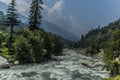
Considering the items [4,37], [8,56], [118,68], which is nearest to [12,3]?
[4,37]

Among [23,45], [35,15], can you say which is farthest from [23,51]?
[35,15]

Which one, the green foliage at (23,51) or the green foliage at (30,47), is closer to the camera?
the green foliage at (23,51)

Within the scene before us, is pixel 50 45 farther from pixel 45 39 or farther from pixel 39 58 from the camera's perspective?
pixel 39 58

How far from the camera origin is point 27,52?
2889 inches

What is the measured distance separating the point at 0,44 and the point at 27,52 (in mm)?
12111

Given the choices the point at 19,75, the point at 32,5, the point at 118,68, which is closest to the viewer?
the point at 118,68

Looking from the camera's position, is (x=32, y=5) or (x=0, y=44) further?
(x=32, y=5)

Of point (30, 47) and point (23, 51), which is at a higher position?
point (30, 47)

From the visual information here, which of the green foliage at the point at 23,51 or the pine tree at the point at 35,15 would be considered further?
the pine tree at the point at 35,15

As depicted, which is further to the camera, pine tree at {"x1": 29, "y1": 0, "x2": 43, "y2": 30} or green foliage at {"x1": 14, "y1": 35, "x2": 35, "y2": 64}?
pine tree at {"x1": 29, "y1": 0, "x2": 43, "y2": 30}

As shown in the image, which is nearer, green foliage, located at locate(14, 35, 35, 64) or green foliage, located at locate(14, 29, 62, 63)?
green foliage, located at locate(14, 35, 35, 64)

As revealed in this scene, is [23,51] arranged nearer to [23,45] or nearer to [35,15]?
[23,45]

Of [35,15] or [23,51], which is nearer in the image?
[23,51]

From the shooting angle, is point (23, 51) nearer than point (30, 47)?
Yes
